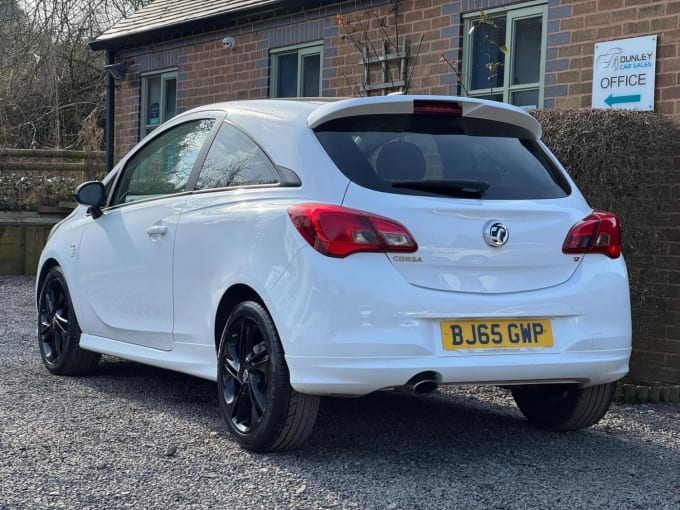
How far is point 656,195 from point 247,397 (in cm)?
386

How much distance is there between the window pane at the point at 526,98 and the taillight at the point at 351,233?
17.4ft

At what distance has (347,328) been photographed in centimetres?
446

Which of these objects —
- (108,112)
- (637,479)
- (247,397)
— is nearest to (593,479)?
(637,479)

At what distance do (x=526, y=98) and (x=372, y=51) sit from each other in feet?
7.35

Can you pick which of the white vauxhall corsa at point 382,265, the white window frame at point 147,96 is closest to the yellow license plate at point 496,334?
the white vauxhall corsa at point 382,265

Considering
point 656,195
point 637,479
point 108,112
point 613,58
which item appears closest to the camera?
point 637,479

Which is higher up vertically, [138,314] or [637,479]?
[138,314]

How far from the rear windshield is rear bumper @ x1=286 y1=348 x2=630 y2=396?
0.75 meters

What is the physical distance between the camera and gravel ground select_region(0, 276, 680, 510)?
425 cm

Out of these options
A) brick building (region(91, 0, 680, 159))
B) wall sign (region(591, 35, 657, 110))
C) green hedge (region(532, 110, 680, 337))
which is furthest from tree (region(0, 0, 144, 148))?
green hedge (region(532, 110, 680, 337))

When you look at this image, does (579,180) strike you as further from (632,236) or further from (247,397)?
(247,397)

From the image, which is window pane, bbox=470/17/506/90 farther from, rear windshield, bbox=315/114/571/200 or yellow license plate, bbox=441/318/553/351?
yellow license plate, bbox=441/318/553/351

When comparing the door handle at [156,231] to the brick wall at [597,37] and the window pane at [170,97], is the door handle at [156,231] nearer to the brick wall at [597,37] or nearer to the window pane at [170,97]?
the brick wall at [597,37]

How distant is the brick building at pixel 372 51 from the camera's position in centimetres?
875
